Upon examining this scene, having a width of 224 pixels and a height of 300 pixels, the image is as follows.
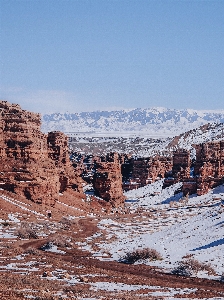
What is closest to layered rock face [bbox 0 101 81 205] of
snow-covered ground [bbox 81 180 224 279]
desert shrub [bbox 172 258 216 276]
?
snow-covered ground [bbox 81 180 224 279]

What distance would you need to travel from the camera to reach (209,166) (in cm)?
7362

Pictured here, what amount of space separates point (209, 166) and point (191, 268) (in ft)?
180

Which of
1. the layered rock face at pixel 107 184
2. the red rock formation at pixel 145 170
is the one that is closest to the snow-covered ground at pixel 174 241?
the layered rock face at pixel 107 184

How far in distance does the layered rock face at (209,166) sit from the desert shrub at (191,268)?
159ft

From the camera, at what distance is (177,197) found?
7394 centimetres

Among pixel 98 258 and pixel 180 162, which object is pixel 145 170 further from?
pixel 98 258

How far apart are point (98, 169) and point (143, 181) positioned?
110 feet

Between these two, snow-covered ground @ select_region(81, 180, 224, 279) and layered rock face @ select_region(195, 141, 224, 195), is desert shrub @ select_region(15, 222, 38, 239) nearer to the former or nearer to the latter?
snow-covered ground @ select_region(81, 180, 224, 279)

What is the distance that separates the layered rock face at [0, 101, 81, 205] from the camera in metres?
46.1

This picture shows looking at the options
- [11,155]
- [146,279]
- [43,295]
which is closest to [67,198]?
[11,155]

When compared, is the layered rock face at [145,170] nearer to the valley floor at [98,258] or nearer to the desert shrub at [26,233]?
the valley floor at [98,258]

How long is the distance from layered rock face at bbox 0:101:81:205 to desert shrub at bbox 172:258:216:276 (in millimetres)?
27789

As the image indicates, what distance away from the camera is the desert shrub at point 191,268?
2003 centimetres

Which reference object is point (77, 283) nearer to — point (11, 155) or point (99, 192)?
point (11, 155)
